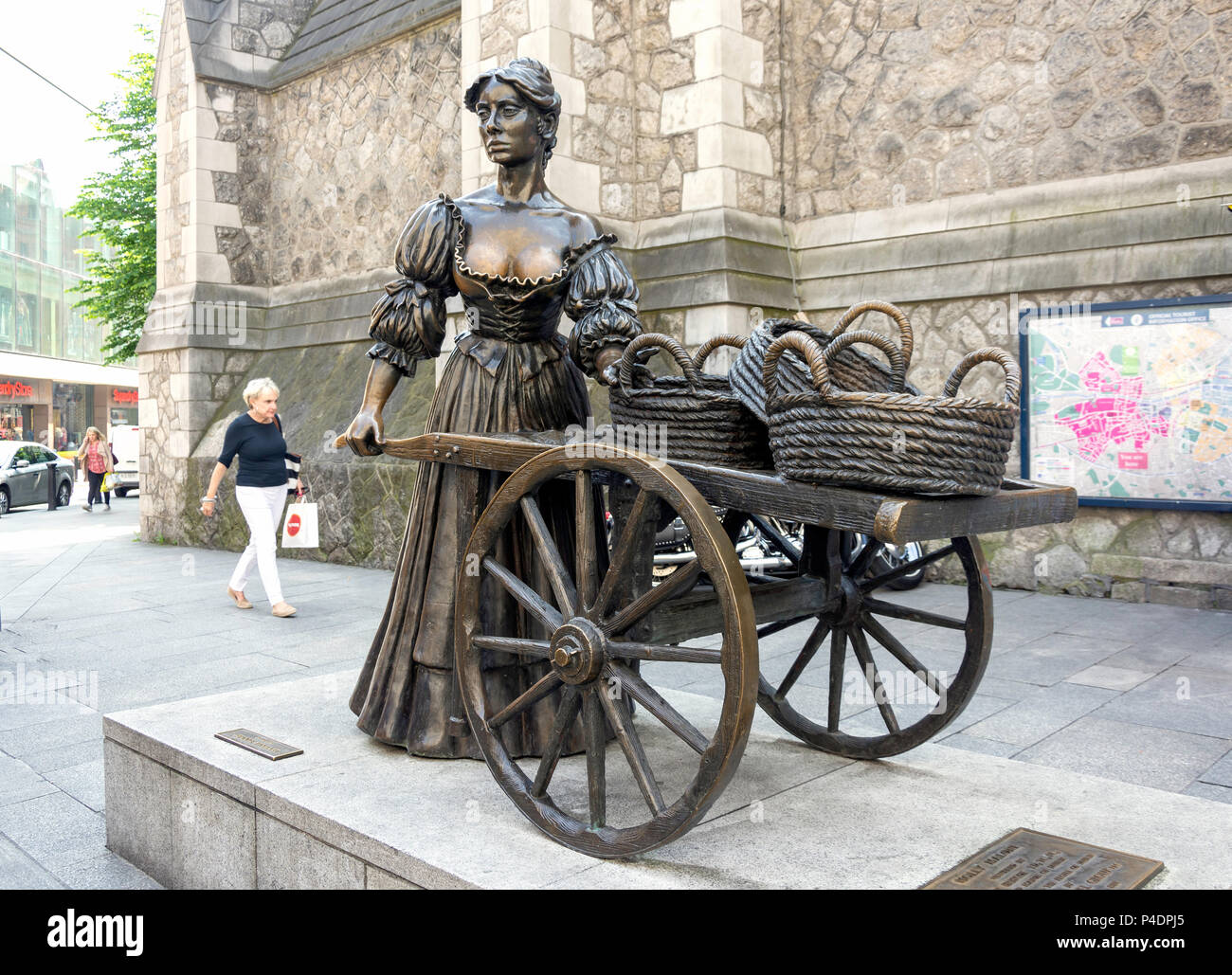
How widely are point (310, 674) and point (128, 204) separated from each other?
54.9 feet

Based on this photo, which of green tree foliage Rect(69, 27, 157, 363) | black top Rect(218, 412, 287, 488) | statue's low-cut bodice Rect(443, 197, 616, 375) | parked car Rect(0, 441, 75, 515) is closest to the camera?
statue's low-cut bodice Rect(443, 197, 616, 375)

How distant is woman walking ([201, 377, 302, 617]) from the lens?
24.4 ft

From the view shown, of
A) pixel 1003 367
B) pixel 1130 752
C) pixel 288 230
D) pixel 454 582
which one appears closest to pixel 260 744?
pixel 454 582

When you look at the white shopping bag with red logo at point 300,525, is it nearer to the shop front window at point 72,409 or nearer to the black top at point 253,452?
the black top at point 253,452

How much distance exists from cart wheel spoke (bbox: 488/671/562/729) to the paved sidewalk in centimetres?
137

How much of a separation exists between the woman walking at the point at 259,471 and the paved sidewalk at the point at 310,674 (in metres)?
0.50

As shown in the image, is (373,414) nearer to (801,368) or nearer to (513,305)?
(513,305)

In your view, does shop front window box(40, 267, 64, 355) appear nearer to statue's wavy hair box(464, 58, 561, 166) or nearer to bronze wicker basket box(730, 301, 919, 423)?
statue's wavy hair box(464, 58, 561, 166)

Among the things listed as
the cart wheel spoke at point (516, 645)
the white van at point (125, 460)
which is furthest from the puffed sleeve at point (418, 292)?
the white van at point (125, 460)

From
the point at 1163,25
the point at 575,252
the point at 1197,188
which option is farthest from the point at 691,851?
the point at 1163,25

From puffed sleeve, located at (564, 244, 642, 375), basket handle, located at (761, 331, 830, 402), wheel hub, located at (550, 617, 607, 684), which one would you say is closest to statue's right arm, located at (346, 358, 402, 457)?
puffed sleeve, located at (564, 244, 642, 375)

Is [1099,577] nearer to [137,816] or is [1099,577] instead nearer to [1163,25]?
[1163,25]

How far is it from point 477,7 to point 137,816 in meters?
7.37

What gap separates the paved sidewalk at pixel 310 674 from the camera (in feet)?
12.3
